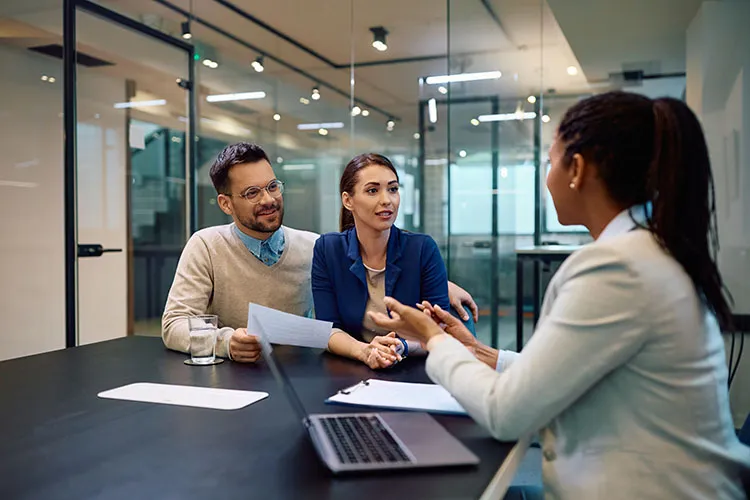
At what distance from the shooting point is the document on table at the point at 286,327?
1.41m

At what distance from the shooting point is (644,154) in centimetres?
96

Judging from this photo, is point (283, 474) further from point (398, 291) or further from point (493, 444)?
point (398, 291)

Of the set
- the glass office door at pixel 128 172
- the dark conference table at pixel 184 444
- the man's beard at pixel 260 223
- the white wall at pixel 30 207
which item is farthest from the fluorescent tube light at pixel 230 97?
the dark conference table at pixel 184 444

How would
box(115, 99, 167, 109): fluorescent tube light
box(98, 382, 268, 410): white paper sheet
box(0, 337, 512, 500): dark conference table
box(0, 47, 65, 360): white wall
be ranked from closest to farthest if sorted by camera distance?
box(0, 337, 512, 500): dark conference table, box(98, 382, 268, 410): white paper sheet, box(0, 47, 65, 360): white wall, box(115, 99, 167, 109): fluorescent tube light

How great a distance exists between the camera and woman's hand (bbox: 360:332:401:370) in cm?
152

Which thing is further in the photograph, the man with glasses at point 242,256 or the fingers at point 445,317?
the man with glasses at point 242,256

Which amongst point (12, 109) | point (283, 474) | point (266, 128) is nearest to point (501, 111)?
point (266, 128)

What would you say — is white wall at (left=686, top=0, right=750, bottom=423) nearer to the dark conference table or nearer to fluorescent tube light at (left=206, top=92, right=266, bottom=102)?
the dark conference table

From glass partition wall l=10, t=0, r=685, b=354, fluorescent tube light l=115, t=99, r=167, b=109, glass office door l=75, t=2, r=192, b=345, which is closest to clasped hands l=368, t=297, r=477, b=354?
glass partition wall l=10, t=0, r=685, b=354

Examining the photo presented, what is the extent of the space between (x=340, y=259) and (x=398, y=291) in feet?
Result: 0.67

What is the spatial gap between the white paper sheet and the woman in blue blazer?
60 centimetres

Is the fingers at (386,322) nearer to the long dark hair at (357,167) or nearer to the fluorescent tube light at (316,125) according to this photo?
the long dark hair at (357,167)

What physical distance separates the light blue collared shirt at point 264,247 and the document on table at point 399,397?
820 millimetres

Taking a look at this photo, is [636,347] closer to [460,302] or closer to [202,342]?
[202,342]
